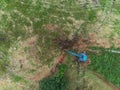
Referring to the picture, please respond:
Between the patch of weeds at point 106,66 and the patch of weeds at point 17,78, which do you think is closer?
the patch of weeds at point 17,78

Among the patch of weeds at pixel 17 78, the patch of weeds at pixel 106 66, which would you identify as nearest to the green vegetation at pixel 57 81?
the patch of weeds at pixel 17 78

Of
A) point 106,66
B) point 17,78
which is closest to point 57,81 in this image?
point 17,78

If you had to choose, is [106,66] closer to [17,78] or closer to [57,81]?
[57,81]

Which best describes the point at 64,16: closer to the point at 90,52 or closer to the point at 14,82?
the point at 90,52

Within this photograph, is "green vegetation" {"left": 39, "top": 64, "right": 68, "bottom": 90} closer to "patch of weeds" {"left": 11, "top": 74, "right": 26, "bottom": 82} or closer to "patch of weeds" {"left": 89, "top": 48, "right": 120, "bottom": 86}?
"patch of weeds" {"left": 11, "top": 74, "right": 26, "bottom": 82}

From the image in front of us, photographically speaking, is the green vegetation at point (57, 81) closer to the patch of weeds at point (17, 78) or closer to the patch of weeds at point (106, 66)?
the patch of weeds at point (17, 78)

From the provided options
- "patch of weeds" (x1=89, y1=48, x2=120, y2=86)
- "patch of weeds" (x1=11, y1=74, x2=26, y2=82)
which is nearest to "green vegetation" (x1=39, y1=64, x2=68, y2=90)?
"patch of weeds" (x1=11, y1=74, x2=26, y2=82)

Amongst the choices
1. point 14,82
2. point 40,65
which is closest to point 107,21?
point 40,65

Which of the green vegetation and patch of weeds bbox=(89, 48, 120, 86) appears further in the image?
patch of weeds bbox=(89, 48, 120, 86)
